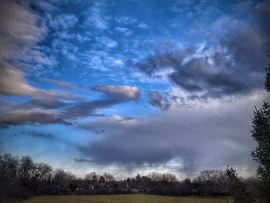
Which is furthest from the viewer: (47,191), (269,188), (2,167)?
(47,191)

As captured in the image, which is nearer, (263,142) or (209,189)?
(263,142)

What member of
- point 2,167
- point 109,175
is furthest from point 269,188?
point 109,175

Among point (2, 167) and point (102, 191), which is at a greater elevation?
point (2, 167)

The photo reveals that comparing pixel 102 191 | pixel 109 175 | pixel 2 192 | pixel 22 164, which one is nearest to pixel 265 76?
pixel 2 192

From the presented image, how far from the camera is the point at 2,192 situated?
55469mm

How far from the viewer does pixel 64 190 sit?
104 meters

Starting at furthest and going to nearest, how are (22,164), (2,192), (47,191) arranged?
(22,164), (47,191), (2,192)

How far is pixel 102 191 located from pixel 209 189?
46.6 metres

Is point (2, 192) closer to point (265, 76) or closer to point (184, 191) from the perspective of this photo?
point (265, 76)

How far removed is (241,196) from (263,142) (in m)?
3.54

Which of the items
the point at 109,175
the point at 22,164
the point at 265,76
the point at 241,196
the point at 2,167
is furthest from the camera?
the point at 109,175

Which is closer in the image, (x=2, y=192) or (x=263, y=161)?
(x=263, y=161)

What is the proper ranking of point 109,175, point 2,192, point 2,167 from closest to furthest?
point 2,192 → point 2,167 → point 109,175

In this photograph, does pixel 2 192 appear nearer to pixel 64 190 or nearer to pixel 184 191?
pixel 64 190
